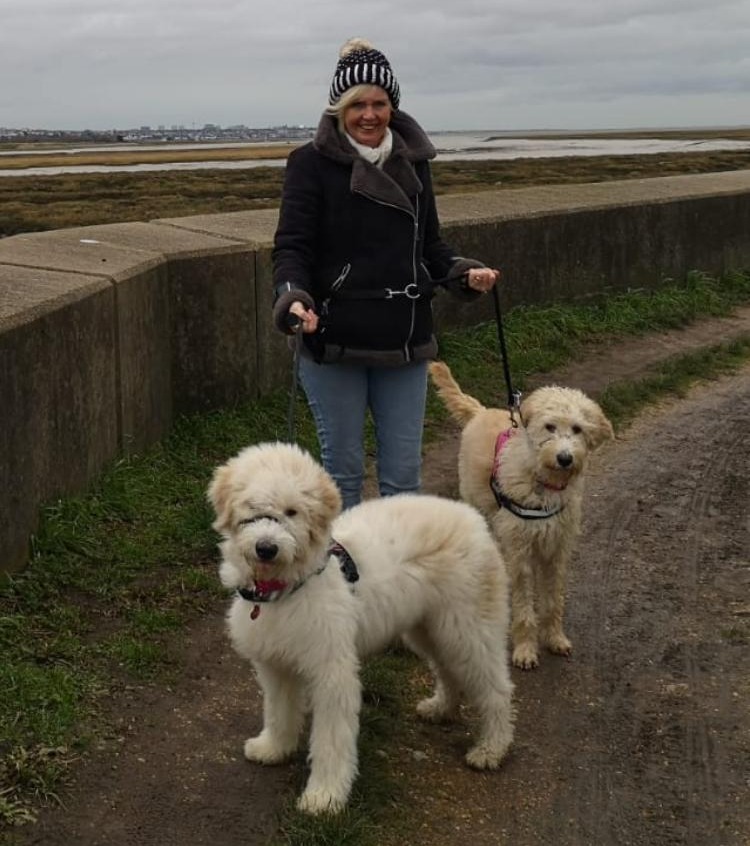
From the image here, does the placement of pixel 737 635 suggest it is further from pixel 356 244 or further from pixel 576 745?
pixel 356 244

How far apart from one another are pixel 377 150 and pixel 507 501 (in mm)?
1817

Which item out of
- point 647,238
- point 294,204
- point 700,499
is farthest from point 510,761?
point 647,238

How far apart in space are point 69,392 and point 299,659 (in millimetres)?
2514

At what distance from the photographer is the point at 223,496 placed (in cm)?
385

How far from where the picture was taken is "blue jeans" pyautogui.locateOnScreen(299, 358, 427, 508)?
497 centimetres

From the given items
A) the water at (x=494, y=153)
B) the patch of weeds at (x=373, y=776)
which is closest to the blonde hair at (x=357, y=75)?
the patch of weeds at (x=373, y=776)

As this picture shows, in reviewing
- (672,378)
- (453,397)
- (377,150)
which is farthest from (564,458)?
(672,378)

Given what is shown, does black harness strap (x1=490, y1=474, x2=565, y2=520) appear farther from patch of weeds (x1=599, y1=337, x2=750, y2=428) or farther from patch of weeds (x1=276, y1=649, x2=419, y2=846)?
patch of weeds (x1=599, y1=337, x2=750, y2=428)

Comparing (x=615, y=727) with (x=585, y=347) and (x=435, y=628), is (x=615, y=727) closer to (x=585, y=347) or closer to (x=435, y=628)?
(x=435, y=628)

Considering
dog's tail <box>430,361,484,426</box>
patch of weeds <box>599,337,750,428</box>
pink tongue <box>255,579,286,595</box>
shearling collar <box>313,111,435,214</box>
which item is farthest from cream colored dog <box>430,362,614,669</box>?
patch of weeds <box>599,337,750,428</box>

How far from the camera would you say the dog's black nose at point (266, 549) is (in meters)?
3.68

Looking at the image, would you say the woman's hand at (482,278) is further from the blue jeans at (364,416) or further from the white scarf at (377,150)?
the white scarf at (377,150)

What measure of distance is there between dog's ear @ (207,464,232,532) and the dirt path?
3.29 ft

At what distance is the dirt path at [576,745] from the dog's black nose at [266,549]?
97cm
